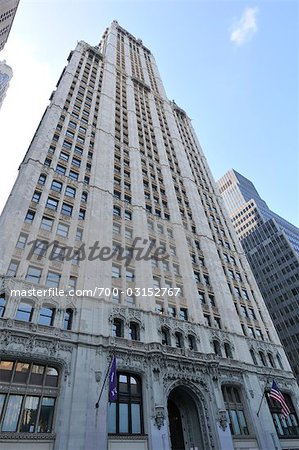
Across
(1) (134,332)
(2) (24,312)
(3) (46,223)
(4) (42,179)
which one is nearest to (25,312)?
(2) (24,312)

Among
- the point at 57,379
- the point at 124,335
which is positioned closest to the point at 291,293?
the point at 124,335

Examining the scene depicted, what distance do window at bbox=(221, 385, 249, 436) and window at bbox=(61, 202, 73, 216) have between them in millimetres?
25785

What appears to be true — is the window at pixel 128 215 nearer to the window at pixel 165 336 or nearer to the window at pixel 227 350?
the window at pixel 165 336

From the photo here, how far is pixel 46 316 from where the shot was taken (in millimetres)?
25812

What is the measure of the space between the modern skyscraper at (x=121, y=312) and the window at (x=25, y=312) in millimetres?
89

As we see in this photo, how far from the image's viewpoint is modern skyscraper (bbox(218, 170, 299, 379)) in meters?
86.0

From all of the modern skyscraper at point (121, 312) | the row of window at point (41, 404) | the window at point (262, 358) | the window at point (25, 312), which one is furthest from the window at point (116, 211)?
the window at point (262, 358)

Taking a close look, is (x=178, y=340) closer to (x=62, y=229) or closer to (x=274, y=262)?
(x=62, y=229)

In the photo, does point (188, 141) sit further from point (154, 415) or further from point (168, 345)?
point (154, 415)

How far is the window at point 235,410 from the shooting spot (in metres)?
28.9

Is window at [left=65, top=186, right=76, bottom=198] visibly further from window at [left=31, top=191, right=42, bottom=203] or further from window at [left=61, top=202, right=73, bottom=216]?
window at [left=31, top=191, right=42, bottom=203]

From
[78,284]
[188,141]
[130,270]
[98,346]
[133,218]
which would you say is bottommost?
[98,346]

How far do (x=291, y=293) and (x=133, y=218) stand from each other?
70967 mm

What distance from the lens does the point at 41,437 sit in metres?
19.9
